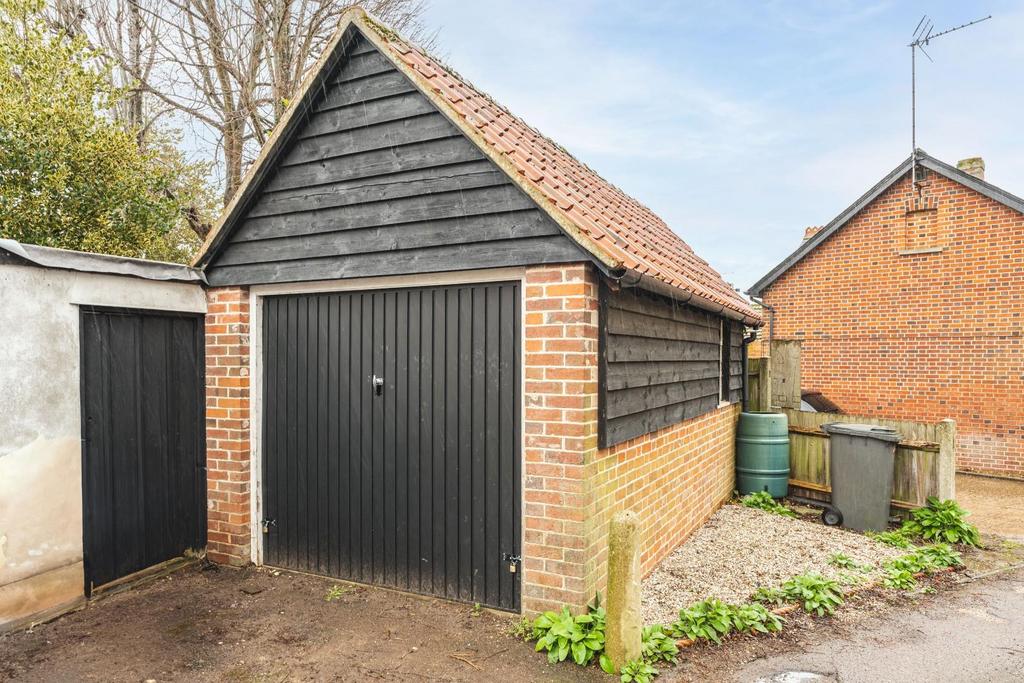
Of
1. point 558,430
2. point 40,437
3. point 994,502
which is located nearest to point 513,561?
point 558,430

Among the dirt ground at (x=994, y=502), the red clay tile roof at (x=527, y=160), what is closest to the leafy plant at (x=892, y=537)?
the dirt ground at (x=994, y=502)

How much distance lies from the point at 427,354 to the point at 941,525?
5.85 metres

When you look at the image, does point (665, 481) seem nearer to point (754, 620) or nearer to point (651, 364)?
point (651, 364)

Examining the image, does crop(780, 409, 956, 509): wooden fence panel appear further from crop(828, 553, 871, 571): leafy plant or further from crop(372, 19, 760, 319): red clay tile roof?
crop(372, 19, 760, 319): red clay tile roof

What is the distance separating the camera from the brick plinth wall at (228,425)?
5.34 metres

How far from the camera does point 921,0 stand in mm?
9727

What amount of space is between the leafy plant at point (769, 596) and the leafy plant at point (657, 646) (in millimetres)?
1230

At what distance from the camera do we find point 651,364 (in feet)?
16.8

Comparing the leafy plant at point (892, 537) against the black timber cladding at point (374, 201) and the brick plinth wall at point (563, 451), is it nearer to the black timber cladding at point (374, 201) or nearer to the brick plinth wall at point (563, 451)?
the brick plinth wall at point (563, 451)

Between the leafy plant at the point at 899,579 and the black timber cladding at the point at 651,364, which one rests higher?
the black timber cladding at the point at 651,364

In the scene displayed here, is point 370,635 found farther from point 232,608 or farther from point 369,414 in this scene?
point 369,414

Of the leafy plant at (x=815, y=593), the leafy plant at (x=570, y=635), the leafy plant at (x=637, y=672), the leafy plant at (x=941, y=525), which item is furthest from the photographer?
the leafy plant at (x=941, y=525)

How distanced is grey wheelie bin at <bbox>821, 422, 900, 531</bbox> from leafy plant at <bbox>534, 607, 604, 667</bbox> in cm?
437

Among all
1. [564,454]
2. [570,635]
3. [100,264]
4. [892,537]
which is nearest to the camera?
[570,635]
